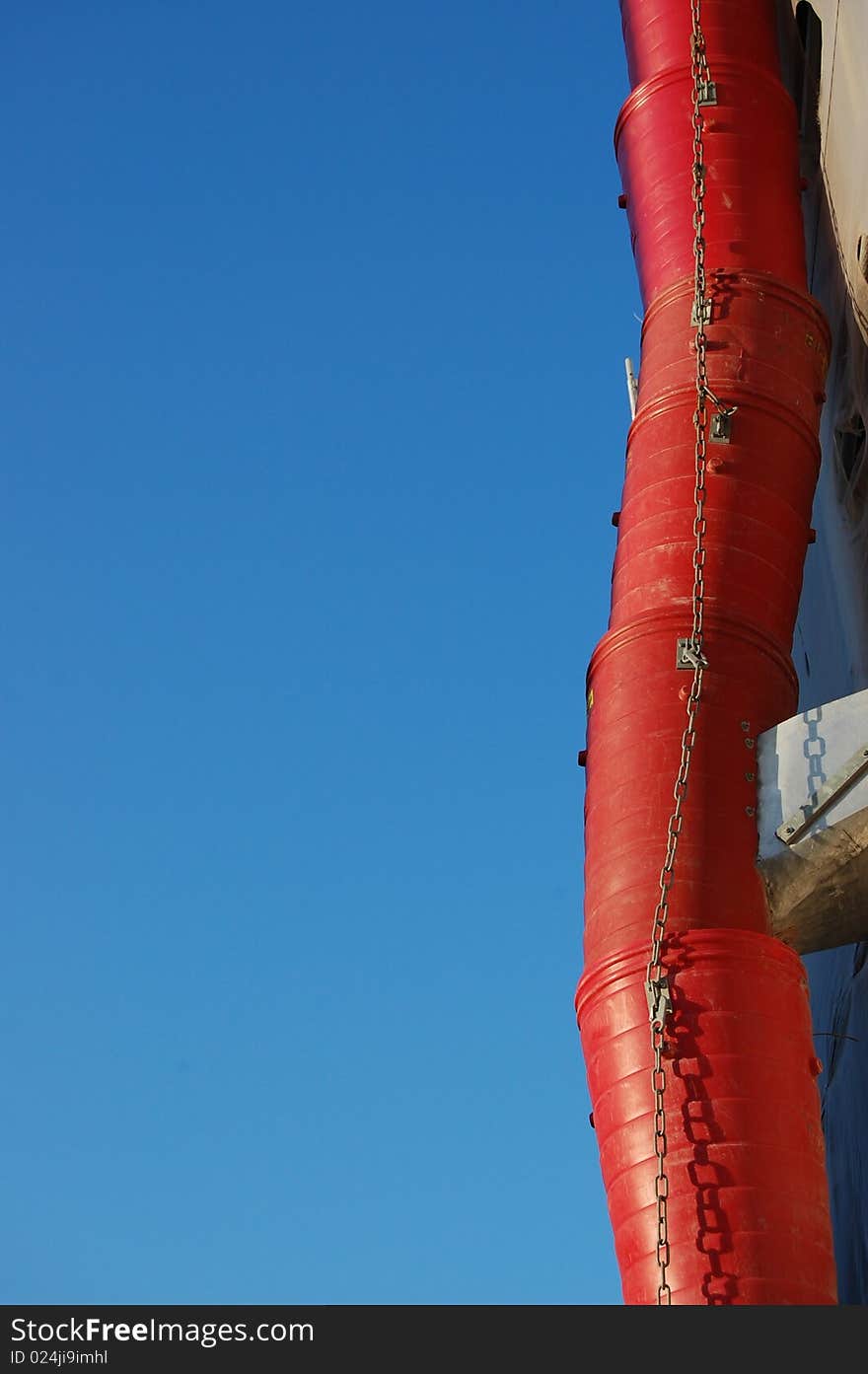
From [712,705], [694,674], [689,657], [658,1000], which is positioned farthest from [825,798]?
[658,1000]

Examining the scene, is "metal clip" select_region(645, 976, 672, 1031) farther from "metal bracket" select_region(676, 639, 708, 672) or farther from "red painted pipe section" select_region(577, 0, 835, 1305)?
"metal bracket" select_region(676, 639, 708, 672)

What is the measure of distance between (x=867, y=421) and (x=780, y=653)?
3542mm

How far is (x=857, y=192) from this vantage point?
16.5 metres

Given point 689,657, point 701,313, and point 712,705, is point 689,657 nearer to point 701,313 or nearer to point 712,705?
point 712,705

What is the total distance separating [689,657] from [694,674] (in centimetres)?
14

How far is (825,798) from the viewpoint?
42.7 feet

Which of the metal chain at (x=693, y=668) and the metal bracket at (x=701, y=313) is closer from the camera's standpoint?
the metal chain at (x=693, y=668)

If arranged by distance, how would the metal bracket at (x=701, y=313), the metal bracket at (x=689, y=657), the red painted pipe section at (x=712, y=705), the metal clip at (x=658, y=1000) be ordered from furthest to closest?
the metal bracket at (x=701, y=313) → the metal bracket at (x=689, y=657) → the metal clip at (x=658, y=1000) → the red painted pipe section at (x=712, y=705)

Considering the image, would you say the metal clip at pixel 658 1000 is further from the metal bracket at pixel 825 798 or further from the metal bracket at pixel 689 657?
the metal bracket at pixel 689 657

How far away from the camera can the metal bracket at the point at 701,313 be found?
15.8m

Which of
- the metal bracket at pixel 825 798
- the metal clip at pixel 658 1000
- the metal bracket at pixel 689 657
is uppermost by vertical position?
the metal bracket at pixel 689 657

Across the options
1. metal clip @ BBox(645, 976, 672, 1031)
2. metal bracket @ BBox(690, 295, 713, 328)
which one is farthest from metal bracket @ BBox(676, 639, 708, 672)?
metal bracket @ BBox(690, 295, 713, 328)

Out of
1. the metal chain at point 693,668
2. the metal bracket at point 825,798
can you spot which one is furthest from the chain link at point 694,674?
the metal bracket at point 825,798
